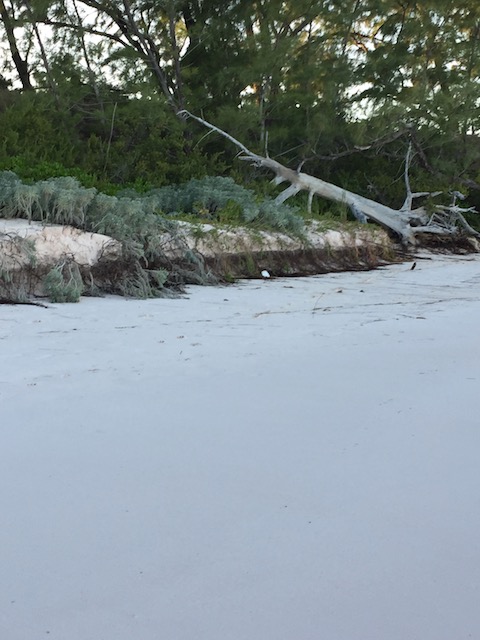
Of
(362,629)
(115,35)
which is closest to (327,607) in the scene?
(362,629)

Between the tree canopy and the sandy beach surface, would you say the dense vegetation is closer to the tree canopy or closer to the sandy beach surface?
the tree canopy

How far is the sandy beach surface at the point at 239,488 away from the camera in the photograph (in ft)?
3.97

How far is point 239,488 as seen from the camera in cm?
170


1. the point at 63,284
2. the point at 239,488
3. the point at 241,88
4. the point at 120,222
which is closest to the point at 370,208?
the point at 241,88

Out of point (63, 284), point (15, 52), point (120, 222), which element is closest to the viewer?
point (63, 284)

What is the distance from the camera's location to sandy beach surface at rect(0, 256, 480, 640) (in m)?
1.21

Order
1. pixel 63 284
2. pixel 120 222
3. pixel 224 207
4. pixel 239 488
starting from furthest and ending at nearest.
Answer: pixel 224 207 < pixel 120 222 < pixel 63 284 < pixel 239 488

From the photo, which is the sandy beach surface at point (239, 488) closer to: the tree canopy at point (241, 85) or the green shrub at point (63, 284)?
the green shrub at point (63, 284)

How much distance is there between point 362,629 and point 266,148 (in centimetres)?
975

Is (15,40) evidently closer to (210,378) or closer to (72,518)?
(210,378)

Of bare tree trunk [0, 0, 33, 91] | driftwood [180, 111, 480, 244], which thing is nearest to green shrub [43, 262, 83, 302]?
driftwood [180, 111, 480, 244]

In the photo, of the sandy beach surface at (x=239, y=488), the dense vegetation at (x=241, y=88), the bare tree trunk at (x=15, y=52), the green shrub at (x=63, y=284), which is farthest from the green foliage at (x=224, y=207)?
the sandy beach surface at (x=239, y=488)

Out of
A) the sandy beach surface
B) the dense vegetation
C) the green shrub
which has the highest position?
the dense vegetation

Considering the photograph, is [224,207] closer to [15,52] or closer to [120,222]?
[120,222]
